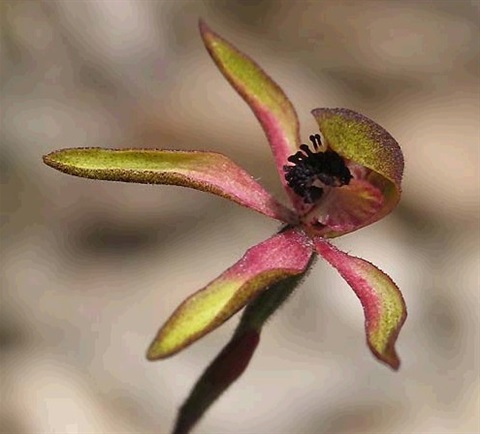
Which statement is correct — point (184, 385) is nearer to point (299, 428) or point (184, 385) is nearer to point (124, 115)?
point (299, 428)

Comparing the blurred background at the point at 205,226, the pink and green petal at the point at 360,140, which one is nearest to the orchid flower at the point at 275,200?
the pink and green petal at the point at 360,140

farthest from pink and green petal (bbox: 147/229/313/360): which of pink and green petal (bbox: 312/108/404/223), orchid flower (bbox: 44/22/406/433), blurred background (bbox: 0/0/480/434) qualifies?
blurred background (bbox: 0/0/480/434)

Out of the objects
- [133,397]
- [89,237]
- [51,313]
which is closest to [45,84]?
[89,237]

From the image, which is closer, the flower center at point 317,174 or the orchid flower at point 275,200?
the orchid flower at point 275,200

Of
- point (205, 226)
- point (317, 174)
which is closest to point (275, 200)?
point (317, 174)

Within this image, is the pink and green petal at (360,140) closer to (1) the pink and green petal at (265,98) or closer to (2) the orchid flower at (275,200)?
(2) the orchid flower at (275,200)

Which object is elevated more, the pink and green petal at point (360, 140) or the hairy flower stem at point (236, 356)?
the pink and green petal at point (360, 140)

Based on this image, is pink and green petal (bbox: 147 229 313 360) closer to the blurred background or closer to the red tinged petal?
the red tinged petal
